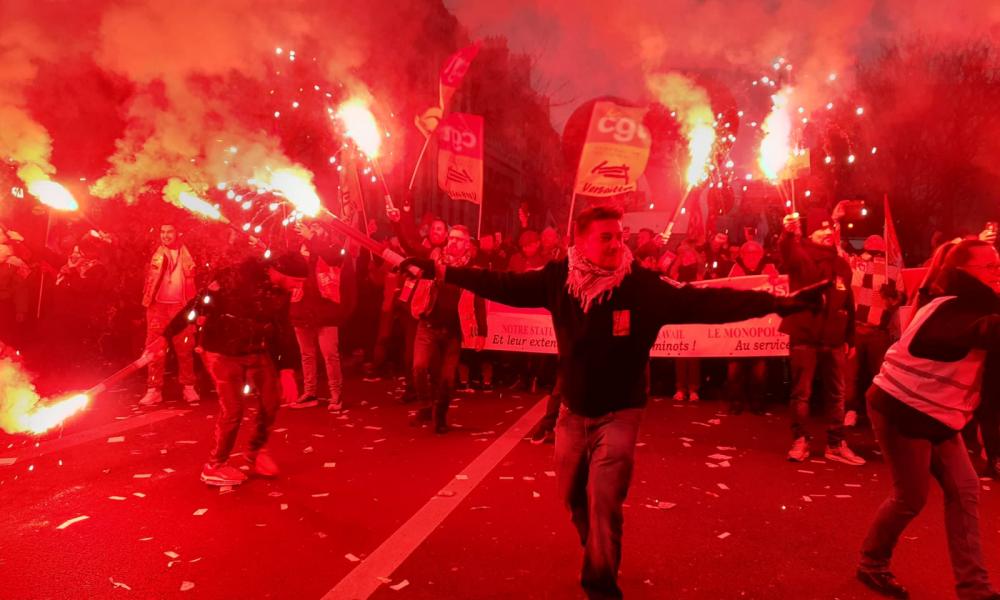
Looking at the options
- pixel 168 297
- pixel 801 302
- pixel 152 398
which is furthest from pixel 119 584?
pixel 168 297

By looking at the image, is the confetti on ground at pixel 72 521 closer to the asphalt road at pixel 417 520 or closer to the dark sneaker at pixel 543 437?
the asphalt road at pixel 417 520

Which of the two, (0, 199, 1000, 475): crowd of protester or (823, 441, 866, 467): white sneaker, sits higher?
(0, 199, 1000, 475): crowd of protester

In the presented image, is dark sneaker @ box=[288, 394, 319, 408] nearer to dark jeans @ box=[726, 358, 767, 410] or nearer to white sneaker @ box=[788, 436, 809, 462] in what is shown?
dark jeans @ box=[726, 358, 767, 410]

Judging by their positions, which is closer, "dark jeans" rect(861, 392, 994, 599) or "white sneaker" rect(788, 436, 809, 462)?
"dark jeans" rect(861, 392, 994, 599)

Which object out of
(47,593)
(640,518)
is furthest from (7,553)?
(640,518)

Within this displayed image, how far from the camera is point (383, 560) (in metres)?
4.39

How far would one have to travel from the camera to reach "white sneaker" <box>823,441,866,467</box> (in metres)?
6.82

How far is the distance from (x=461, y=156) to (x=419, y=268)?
8746mm

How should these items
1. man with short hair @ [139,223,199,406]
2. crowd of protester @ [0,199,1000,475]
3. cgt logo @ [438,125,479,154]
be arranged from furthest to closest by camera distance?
cgt logo @ [438,125,479,154] → man with short hair @ [139,223,199,406] → crowd of protester @ [0,199,1000,475]

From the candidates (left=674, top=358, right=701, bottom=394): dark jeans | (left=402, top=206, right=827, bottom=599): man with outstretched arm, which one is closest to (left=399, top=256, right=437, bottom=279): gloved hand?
(left=402, top=206, right=827, bottom=599): man with outstretched arm

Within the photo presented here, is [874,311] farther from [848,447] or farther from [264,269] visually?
[264,269]

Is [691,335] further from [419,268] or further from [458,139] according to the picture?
[419,268]

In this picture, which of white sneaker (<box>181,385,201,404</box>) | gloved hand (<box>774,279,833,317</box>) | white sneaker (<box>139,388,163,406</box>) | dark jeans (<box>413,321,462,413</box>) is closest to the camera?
gloved hand (<box>774,279,833,317</box>)

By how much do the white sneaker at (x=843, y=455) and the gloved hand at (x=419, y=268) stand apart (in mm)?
4633
